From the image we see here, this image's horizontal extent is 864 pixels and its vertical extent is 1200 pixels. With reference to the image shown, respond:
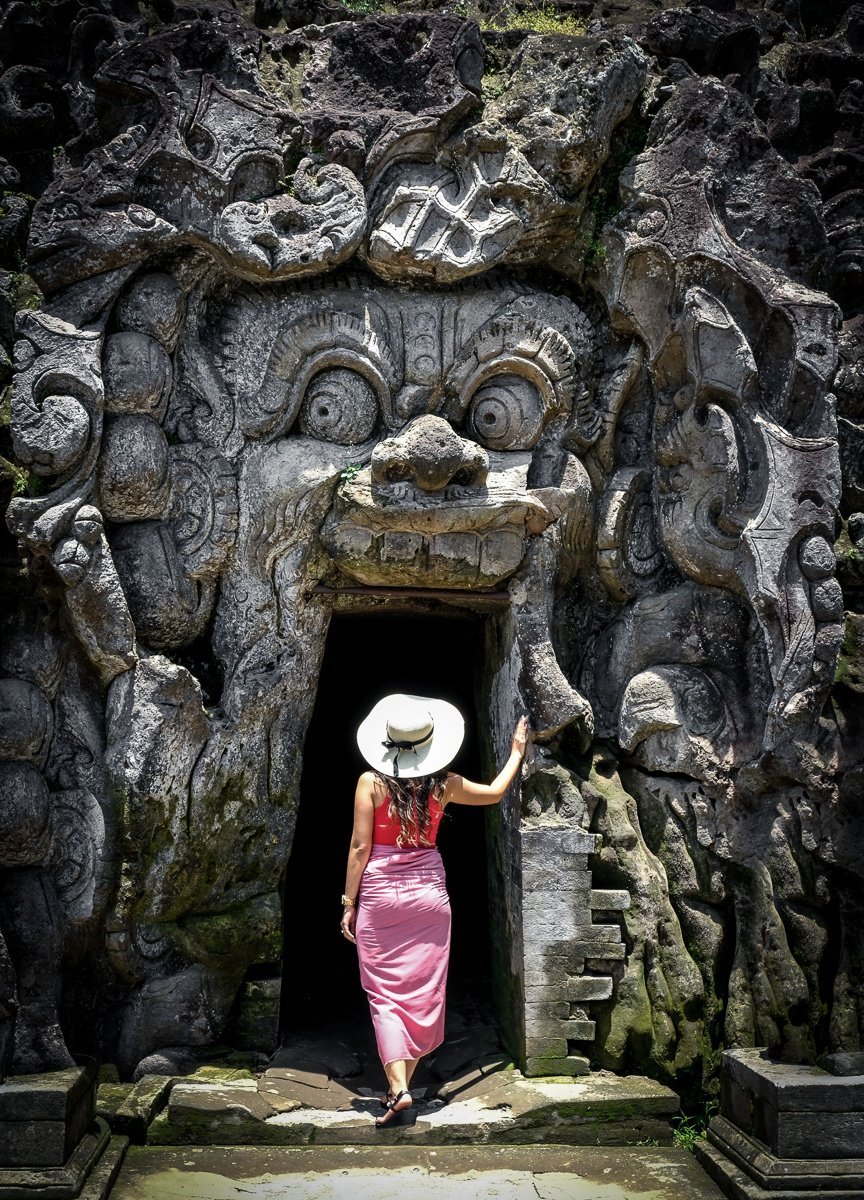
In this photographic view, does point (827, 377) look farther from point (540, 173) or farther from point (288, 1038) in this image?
point (288, 1038)

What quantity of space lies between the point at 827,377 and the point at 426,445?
1.87 metres

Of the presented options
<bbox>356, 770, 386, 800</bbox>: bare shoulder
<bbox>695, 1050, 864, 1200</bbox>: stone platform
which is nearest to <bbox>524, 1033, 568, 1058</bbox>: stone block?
<bbox>695, 1050, 864, 1200</bbox>: stone platform

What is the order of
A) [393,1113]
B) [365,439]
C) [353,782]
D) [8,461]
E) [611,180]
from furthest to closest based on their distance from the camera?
[353,782] < [611,180] < [365,439] < [8,461] < [393,1113]

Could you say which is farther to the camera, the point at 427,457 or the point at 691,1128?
the point at 427,457

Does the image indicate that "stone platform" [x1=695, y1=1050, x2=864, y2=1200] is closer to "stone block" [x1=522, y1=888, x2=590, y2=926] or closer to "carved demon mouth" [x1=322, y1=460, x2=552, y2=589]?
"stone block" [x1=522, y1=888, x2=590, y2=926]

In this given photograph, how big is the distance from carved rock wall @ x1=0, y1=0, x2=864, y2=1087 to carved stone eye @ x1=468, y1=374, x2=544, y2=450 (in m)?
0.02

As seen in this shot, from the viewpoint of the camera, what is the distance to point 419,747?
4.97 m

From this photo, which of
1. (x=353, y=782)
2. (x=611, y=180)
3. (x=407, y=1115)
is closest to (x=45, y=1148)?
(x=407, y=1115)

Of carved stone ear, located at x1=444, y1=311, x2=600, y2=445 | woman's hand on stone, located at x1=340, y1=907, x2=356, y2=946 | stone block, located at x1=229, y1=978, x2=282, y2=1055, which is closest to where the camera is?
woman's hand on stone, located at x1=340, y1=907, x2=356, y2=946

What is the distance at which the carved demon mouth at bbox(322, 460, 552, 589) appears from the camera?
216 inches

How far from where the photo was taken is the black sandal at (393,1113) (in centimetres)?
482

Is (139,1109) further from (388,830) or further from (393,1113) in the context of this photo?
(388,830)

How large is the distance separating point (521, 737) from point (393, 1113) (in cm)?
168

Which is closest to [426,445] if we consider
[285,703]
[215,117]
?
[285,703]
